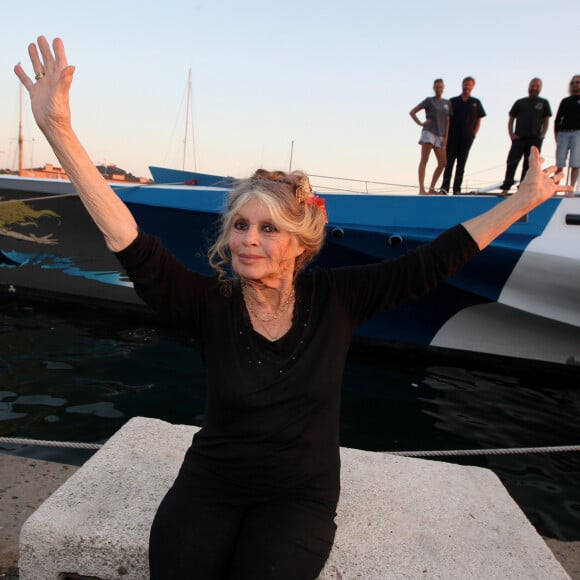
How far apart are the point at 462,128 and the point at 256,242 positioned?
230 inches

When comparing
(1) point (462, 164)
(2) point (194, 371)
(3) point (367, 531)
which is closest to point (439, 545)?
(3) point (367, 531)

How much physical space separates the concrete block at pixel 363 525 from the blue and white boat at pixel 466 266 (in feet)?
12.5

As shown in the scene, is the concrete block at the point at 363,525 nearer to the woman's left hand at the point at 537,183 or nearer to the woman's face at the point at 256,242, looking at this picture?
the woman's face at the point at 256,242

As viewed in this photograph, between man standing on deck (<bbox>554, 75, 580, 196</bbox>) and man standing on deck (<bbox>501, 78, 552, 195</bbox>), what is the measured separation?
16cm

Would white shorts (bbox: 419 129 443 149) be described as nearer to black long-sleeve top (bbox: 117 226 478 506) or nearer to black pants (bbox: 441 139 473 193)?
black pants (bbox: 441 139 473 193)

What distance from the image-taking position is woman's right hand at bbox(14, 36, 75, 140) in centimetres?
145

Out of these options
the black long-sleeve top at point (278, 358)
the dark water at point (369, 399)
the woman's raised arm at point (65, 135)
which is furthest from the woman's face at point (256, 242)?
the dark water at point (369, 399)

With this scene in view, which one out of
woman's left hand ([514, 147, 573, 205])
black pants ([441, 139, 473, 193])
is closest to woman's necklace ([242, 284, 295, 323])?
woman's left hand ([514, 147, 573, 205])

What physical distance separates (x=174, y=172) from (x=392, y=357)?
4.19m

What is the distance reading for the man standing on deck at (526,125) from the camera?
6.31 m

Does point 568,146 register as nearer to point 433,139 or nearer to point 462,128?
point 462,128

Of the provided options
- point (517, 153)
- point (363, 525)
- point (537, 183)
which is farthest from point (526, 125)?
point (363, 525)

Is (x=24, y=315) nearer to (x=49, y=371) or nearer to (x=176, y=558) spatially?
(x=49, y=371)

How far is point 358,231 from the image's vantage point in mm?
6195
